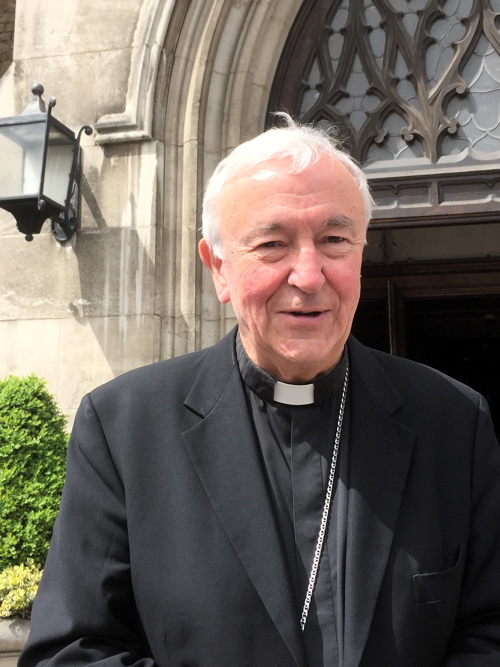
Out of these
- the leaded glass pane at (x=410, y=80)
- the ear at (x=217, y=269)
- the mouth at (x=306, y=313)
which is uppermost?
the leaded glass pane at (x=410, y=80)

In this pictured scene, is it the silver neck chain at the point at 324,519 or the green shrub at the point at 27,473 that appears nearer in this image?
the silver neck chain at the point at 324,519

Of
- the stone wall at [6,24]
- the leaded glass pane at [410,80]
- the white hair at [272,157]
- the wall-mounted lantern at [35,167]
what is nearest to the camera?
the white hair at [272,157]

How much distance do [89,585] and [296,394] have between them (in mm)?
567

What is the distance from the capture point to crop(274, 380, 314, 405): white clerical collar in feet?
5.42

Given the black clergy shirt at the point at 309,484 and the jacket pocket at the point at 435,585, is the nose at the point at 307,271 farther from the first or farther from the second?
the jacket pocket at the point at 435,585

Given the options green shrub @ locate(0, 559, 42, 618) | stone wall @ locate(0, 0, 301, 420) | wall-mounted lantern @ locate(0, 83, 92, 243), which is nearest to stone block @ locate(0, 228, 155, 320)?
stone wall @ locate(0, 0, 301, 420)

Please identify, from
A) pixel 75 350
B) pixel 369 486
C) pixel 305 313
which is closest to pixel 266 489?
pixel 369 486

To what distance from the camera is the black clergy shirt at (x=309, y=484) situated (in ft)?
4.92

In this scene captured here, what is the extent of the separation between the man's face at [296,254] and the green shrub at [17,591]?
104 inches

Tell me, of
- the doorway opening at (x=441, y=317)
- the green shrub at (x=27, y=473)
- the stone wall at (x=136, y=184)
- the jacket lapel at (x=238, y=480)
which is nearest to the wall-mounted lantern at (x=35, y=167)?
the stone wall at (x=136, y=184)

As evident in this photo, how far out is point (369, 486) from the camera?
5.21 feet

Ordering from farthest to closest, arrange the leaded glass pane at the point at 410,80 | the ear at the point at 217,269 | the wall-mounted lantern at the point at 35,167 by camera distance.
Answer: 1. the leaded glass pane at the point at 410,80
2. the wall-mounted lantern at the point at 35,167
3. the ear at the point at 217,269

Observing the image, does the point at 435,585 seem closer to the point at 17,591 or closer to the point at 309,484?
the point at 309,484

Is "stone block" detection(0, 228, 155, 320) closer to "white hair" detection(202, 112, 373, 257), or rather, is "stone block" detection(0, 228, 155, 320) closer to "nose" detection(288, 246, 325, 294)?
"white hair" detection(202, 112, 373, 257)
